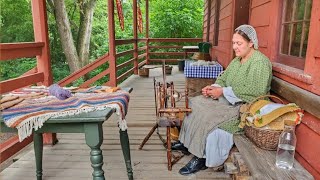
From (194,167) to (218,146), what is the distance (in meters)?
0.34

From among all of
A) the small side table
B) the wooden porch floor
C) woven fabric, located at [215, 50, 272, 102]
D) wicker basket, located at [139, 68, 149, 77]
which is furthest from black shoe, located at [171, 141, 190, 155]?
wicker basket, located at [139, 68, 149, 77]

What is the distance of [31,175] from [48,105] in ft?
3.19

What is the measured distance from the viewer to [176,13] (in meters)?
11.3

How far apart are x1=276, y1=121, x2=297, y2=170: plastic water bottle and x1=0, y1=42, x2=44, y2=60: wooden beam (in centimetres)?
197

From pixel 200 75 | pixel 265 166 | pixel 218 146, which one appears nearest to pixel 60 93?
pixel 218 146

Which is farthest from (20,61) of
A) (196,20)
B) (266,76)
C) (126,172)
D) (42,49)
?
(266,76)

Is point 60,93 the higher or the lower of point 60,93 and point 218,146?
the higher

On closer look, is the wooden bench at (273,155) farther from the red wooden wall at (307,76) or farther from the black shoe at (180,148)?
the black shoe at (180,148)

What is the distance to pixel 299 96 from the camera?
5.15 feet

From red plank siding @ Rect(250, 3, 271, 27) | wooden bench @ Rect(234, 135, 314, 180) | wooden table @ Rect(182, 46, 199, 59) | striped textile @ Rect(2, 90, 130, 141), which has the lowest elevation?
wooden bench @ Rect(234, 135, 314, 180)

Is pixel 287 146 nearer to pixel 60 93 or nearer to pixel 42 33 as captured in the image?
pixel 60 93

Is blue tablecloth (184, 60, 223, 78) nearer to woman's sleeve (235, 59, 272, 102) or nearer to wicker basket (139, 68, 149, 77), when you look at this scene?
woman's sleeve (235, 59, 272, 102)

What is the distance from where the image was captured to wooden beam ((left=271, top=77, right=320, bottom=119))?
1.37 metres

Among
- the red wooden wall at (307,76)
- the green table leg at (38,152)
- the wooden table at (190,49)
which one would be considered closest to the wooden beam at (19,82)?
the green table leg at (38,152)
